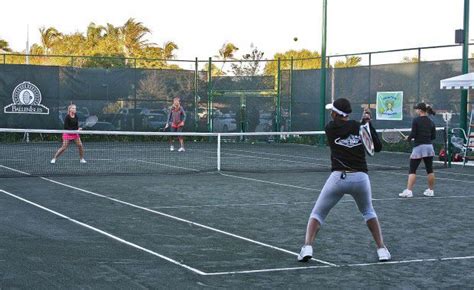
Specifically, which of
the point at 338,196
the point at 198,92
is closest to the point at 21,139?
the point at 198,92

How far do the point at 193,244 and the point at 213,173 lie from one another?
9574mm

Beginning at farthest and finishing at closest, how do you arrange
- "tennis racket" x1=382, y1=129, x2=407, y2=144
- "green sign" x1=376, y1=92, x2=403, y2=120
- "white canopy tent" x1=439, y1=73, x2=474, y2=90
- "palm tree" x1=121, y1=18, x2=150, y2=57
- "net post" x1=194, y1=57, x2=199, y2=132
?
"palm tree" x1=121, y1=18, x2=150, y2=57 → "net post" x1=194, y1=57, x2=199, y2=132 → "green sign" x1=376, y1=92, x2=403, y2=120 → "white canopy tent" x1=439, y1=73, x2=474, y2=90 → "tennis racket" x1=382, y1=129, x2=407, y2=144

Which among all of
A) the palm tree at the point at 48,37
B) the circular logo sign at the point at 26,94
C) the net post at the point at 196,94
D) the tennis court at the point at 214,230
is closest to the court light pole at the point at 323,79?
the net post at the point at 196,94

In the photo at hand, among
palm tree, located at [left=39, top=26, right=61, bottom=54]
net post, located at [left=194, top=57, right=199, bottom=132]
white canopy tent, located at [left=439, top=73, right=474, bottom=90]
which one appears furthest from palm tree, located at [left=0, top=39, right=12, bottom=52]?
white canopy tent, located at [left=439, top=73, right=474, bottom=90]

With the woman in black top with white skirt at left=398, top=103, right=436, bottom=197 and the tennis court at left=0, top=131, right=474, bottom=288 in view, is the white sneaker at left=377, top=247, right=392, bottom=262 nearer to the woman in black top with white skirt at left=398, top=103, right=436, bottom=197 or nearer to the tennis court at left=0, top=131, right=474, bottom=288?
the tennis court at left=0, top=131, right=474, bottom=288

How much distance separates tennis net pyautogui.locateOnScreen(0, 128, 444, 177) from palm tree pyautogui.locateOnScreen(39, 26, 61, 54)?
135ft

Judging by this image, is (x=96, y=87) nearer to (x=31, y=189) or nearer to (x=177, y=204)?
(x=31, y=189)

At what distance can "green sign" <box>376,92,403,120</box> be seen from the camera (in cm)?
2768

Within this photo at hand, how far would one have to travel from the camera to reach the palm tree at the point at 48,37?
7125 centimetres

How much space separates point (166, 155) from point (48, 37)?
50.4 m

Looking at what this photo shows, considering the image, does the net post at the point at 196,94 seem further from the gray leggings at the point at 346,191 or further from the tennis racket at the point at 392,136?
the gray leggings at the point at 346,191

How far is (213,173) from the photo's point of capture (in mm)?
18594

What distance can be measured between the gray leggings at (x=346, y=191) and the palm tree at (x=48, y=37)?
66035 mm

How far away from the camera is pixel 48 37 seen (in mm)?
71625
